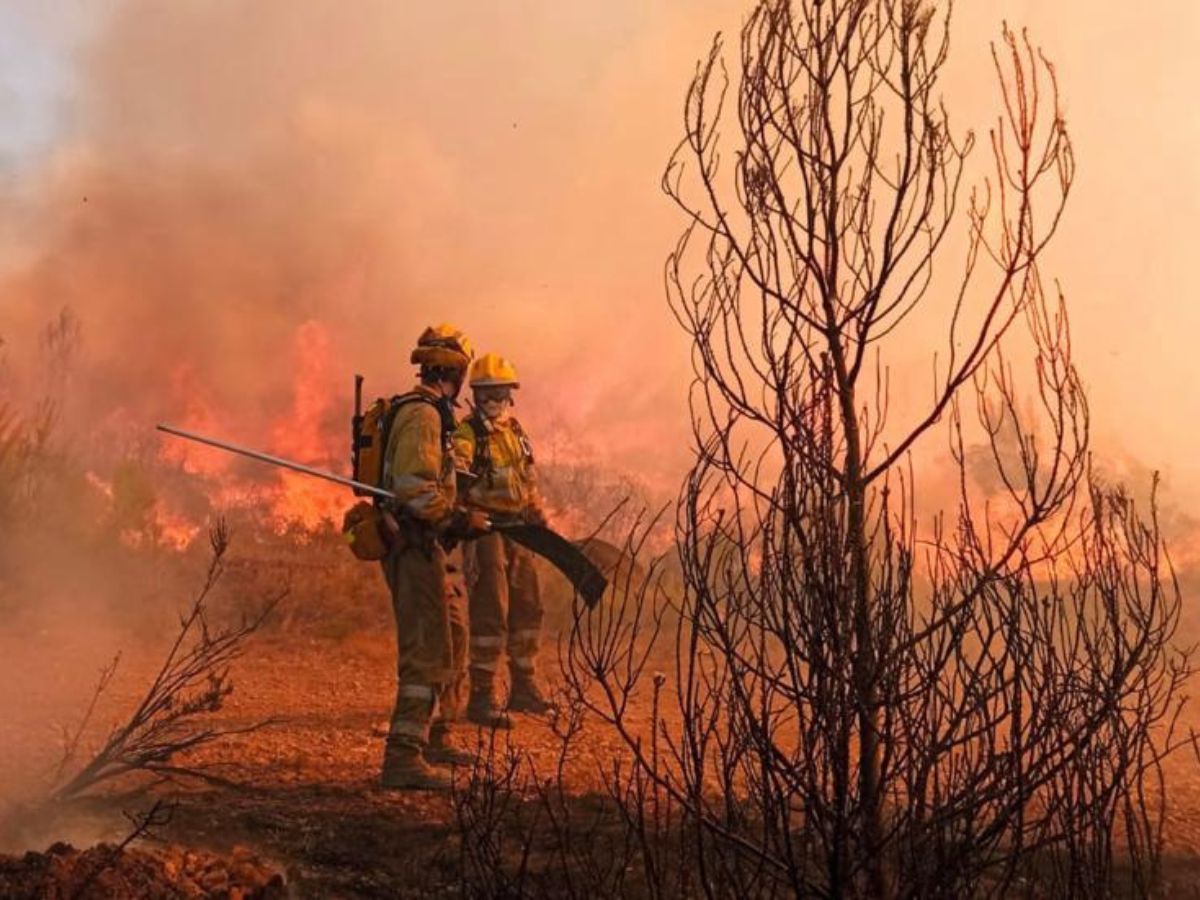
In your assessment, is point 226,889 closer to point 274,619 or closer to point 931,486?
point 274,619

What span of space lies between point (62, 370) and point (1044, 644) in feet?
58.4

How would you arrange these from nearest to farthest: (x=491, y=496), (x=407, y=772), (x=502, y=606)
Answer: (x=407, y=772) → (x=491, y=496) → (x=502, y=606)

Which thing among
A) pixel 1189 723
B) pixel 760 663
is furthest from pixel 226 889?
pixel 1189 723

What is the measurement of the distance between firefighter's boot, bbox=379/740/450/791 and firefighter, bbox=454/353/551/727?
3.99 ft

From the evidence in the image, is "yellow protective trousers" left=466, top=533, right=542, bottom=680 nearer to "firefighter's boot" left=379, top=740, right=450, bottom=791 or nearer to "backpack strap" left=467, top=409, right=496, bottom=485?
"backpack strap" left=467, top=409, right=496, bottom=485

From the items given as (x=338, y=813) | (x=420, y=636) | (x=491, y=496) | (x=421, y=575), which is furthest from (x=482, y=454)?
(x=338, y=813)

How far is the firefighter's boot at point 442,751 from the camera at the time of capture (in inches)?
218

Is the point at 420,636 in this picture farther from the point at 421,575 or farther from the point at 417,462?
the point at 417,462

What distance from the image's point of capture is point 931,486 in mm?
17797

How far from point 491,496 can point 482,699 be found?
1.32 meters

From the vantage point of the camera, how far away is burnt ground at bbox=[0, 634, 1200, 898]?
13.2ft

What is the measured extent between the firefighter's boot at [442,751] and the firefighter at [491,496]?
2.29 feet

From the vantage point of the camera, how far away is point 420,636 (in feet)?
17.3

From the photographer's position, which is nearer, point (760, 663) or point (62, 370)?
point (760, 663)
